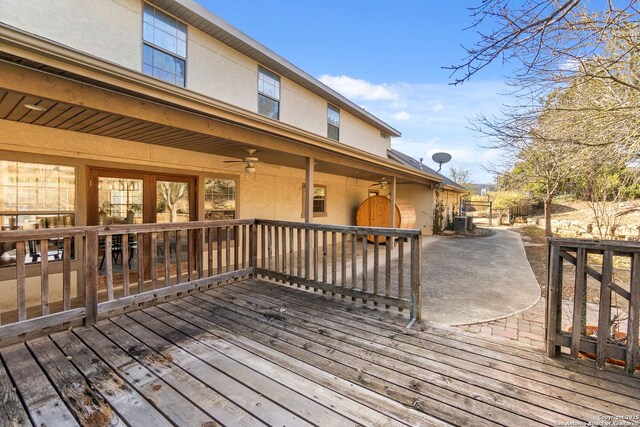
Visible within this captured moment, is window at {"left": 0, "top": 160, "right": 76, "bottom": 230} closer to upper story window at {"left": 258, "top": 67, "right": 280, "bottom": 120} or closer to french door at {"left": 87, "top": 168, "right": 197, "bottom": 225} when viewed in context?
french door at {"left": 87, "top": 168, "right": 197, "bottom": 225}

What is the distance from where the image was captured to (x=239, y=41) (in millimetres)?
6555

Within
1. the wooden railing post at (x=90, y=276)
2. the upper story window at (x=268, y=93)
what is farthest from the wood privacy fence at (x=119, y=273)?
the upper story window at (x=268, y=93)

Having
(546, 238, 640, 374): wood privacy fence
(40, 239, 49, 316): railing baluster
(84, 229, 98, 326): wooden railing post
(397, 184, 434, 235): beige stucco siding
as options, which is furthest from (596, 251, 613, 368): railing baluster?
(397, 184, 434, 235): beige stucco siding

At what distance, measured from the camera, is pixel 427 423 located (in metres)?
1.77

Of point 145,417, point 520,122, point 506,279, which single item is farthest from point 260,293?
point 506,279

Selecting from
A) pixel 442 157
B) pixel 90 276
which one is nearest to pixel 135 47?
pixel 90 276

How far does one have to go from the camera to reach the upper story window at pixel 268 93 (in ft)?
24.6

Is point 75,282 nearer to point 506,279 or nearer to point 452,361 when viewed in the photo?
point 452,361

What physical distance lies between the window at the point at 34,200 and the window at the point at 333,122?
719cm

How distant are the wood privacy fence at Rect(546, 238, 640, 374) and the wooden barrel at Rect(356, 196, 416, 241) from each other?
24.1 ft

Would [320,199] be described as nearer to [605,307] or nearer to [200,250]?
[200,250]

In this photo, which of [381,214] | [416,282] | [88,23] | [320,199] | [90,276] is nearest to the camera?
[90,276]

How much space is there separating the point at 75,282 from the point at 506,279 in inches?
296

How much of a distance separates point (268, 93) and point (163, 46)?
262 cm
